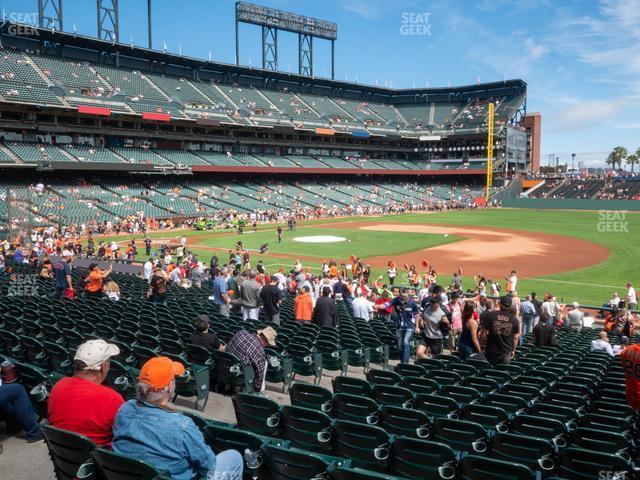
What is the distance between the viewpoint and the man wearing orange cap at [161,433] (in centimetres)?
405

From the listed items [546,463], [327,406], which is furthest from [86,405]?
[546,463]

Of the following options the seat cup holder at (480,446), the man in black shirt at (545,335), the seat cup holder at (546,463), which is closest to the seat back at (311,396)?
the seat cup holder at (480,446)

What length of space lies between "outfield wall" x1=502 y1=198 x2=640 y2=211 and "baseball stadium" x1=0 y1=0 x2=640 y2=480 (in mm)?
420

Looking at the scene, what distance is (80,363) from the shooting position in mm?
4676

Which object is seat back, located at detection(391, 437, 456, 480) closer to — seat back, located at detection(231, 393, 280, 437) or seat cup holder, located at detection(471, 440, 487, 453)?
seat cup holder, located at detection(471, 440, 487, 453)

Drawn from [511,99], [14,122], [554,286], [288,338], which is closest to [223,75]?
[14,122]

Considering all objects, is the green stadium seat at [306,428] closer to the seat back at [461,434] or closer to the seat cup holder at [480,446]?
the seat back at [461,434]

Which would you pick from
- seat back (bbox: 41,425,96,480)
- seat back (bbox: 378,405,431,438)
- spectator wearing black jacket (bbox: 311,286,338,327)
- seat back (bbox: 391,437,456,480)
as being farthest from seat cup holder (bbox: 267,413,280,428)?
spectator wearing black jacket (bbox: 311,286,338,327)

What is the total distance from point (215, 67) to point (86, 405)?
289 ft

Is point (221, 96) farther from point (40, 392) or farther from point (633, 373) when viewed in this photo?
point (633, 373)

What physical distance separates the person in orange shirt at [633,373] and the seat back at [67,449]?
20.7 ft

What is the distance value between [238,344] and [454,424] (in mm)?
3909

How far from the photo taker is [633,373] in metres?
6.58

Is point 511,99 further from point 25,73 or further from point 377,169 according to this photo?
point 25,73
